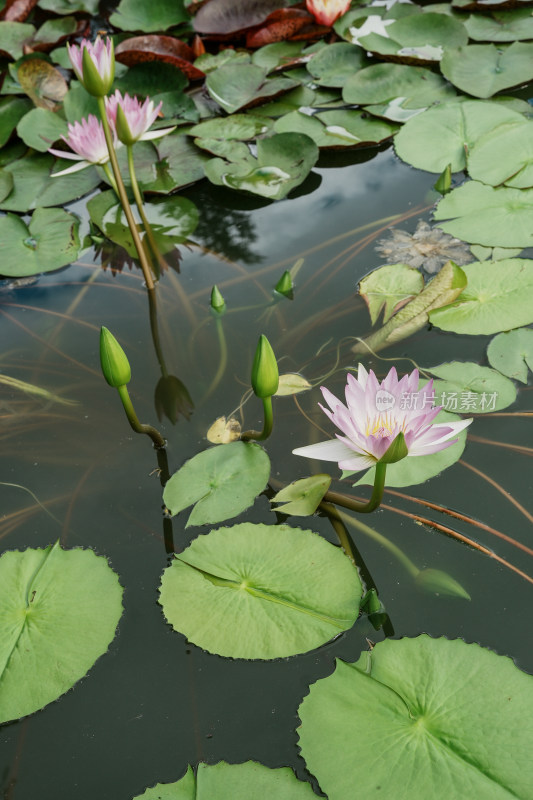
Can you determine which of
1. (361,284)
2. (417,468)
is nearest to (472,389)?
(417,468)

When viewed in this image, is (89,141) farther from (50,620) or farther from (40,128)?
(50,620)

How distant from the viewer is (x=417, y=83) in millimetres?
3709

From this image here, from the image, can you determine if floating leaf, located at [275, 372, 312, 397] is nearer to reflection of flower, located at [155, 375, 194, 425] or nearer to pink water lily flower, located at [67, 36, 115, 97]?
reflection of flower, located at [155, 375, 194, 425]

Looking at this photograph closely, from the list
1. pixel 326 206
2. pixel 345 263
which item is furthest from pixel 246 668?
pixel 326 206

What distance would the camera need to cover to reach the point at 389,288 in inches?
106

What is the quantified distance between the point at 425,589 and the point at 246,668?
52cm

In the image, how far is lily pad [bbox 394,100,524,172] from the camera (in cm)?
324

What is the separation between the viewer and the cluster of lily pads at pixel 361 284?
58.8 inches

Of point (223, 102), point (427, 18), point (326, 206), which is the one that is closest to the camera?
point (326, 206)

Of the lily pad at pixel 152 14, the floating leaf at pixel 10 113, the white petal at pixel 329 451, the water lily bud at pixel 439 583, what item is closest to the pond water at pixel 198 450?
the water lily bud at pixel 439 583

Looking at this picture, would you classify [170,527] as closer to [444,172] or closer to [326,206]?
[326,206]

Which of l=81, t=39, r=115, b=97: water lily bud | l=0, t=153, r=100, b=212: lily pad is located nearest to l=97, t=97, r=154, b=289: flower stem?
l=81, t=39, r=115, b=97: water lily bud

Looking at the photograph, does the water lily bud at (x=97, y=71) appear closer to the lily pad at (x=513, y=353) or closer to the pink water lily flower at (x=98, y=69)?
the pink water lily flower at (x=98, y=69)

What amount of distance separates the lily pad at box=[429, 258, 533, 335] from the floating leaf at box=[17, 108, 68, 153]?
2308mm
